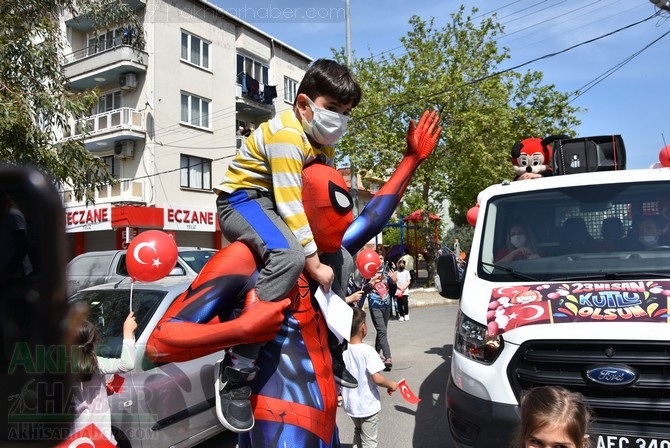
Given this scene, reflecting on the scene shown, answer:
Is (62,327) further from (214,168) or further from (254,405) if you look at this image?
(214,168)

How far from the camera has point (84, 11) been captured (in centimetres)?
→ 811

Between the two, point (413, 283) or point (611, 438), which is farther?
point (413, 283)

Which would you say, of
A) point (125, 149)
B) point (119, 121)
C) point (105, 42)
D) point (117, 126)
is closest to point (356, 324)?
point (117, 126)

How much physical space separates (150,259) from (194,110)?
20949 millimetres

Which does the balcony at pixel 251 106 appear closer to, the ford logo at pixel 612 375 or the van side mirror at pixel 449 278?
the van side mirror at pixel 449 278

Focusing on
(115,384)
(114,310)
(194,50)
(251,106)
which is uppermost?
(194,50)

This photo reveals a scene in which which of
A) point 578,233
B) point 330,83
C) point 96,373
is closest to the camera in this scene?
point 330,83

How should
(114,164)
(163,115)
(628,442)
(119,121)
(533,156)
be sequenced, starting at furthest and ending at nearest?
(114,164), (163,115), (119,121), (533,156), (628,442)

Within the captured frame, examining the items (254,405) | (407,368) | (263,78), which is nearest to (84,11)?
(407,368)

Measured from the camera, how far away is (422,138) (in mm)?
2494

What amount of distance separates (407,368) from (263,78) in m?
23.4

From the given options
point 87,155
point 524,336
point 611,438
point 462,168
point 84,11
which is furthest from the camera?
→ point 462,168

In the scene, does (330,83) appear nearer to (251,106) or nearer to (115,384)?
(115,384)

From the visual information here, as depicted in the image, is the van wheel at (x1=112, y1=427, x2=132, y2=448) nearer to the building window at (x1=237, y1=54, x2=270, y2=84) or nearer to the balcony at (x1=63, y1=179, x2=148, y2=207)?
the balcony at (x1=63, y1=179, x2=148, y2=207)
